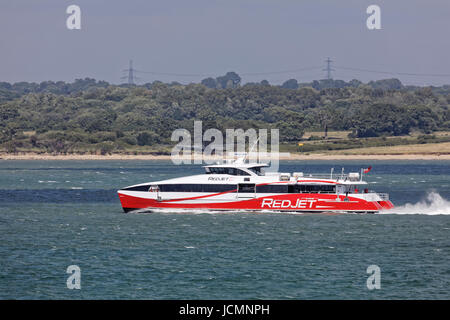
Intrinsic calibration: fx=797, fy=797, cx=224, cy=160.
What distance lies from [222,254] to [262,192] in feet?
57.2

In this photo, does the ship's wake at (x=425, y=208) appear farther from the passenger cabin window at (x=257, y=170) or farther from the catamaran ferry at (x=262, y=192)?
the passenger cabin window at (x=257, y=170)

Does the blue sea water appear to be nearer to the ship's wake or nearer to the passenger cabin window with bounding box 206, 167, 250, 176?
the ship's wake

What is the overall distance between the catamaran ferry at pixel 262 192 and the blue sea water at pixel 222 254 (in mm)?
1042

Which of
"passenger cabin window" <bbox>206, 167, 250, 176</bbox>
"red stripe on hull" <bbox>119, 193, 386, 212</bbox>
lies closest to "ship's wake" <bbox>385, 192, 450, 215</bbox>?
"red stripe on hull" <bbox>119, 193, 386, 212</bbox>

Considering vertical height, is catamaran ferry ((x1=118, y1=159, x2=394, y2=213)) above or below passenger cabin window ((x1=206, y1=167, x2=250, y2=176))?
below

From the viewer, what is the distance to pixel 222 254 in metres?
50.3

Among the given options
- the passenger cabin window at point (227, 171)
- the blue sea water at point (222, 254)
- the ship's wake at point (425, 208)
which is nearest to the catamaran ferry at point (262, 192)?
the passenger cabin window at point (227, 171)

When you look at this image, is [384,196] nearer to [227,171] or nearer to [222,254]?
[227,171]

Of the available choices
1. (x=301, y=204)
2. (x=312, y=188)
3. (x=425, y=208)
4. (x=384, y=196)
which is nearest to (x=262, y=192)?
(x=301, y=204)

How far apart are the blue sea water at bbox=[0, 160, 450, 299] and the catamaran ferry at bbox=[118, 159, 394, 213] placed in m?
1.04

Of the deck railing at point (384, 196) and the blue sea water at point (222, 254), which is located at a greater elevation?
the deck railing at point (384, 196)

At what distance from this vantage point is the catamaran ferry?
66.6 metres

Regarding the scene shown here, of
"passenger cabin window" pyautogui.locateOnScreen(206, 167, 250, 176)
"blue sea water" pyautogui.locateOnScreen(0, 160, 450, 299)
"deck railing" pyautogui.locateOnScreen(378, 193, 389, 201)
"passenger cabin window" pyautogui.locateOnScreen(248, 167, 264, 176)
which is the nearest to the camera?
"blue sea water" pyautogui.locateOnScreen(0, 160, 450, 299)

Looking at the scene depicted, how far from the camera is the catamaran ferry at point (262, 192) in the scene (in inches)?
2621
